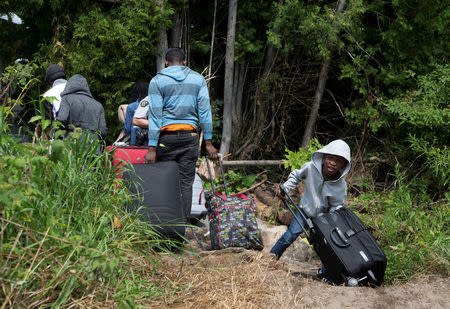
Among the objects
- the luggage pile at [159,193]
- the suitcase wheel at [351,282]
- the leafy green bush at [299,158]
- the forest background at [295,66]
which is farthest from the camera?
the leafy green bush at [299,158]

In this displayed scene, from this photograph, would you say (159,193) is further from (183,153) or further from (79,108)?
(79,108)

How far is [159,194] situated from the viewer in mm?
4383

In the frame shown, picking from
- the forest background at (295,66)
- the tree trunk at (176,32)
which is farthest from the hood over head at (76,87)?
the tree trunk at (176,32)

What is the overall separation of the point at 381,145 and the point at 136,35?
4.22 meters

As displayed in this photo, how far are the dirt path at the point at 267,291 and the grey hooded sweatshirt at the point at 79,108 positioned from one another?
7.37 feet

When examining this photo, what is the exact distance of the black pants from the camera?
193 inches

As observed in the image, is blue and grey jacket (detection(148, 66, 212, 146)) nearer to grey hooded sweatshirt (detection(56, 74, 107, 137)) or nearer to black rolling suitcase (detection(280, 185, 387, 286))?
grey hooded sweatshirt (detection(56, 74, 107, 137))

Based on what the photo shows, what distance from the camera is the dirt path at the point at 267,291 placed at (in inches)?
124

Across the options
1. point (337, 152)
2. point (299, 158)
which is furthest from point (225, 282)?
point (299, 158)

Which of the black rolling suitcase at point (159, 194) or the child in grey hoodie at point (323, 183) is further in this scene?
the child in grey hoodie at point (323, 183)

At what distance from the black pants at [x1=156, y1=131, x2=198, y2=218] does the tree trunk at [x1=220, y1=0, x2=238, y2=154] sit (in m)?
3.13

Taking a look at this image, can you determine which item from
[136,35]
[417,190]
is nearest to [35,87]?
[136,35]

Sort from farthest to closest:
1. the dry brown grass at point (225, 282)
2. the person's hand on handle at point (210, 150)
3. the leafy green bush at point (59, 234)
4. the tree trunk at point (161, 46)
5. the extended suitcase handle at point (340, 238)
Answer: the tree trunk at point (161, 46), the person's hand on handle at point (210, 150), the extended suitcase handle at point (340, 238), the dry brown grass at point (225, 282), the leafy green bush at point (59, 234)

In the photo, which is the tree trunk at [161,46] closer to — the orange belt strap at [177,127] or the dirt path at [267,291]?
the orange belt strap at [177,127]
